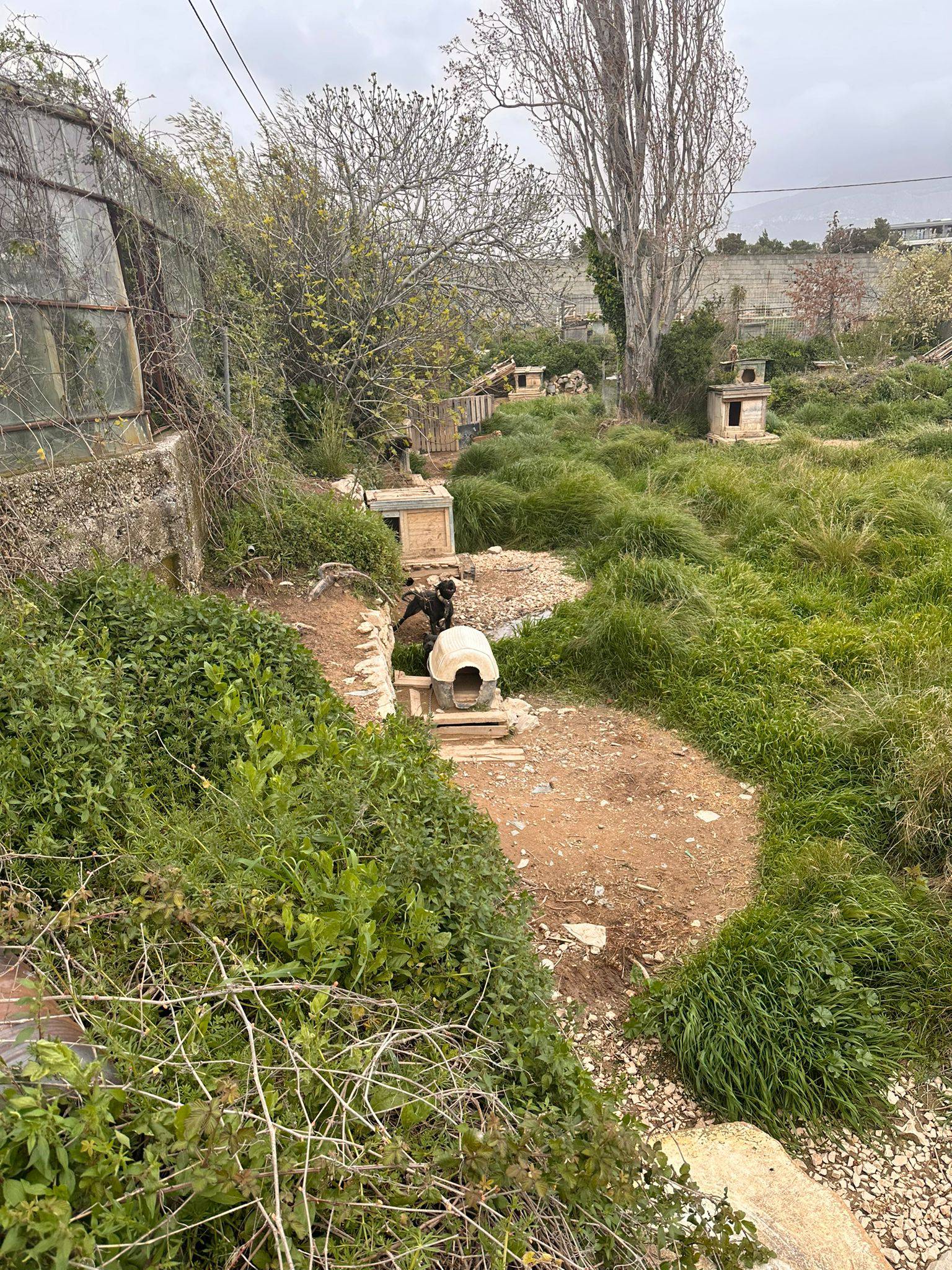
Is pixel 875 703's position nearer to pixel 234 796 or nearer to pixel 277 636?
pixel 277 636

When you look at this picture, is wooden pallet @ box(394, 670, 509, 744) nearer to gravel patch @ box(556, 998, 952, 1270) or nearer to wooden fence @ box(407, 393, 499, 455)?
gravel patch @ box(556, 998, 952, 1270)

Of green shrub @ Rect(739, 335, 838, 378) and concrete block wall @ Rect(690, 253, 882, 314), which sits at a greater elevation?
concrete block wall @ Rect(690, 253, 882, 314)

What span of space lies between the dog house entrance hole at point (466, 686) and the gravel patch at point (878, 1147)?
8.60 feet

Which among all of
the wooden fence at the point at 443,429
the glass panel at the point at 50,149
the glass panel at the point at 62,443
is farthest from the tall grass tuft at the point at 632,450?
the glass panel at the point at 50,149

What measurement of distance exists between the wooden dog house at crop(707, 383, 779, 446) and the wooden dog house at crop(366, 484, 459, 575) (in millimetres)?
7631

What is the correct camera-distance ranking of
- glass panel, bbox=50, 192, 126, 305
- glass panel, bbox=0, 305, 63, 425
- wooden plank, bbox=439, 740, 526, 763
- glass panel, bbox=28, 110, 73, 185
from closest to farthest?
glass panel, bbox=0, 305, 63, 425, glass panel, bbox=28, 110, 73, 185, glass panel, bbox=50, 192, 126, 305, wooden plank, bbox=439, 740, 526, 763

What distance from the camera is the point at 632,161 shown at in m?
14.8

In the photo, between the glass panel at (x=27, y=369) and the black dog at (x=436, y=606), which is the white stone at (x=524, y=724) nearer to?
the black dog at (x=436, y=606)

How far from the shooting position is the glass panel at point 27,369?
359 centimetres

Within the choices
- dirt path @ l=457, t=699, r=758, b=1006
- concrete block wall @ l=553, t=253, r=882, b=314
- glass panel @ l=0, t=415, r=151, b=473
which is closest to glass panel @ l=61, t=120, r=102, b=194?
glass panel @ l=0, t=415, r=151, b=473

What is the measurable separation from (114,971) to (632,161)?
16.5m

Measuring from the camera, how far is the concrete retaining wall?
11.2 ft

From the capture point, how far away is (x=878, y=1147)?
2.64m

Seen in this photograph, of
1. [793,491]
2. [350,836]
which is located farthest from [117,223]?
[793,491]
